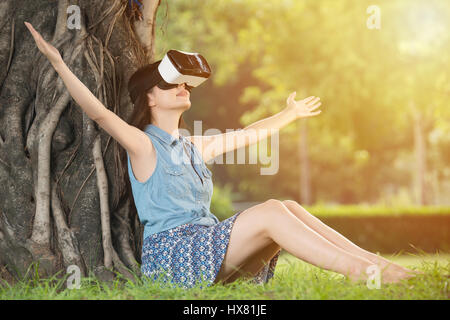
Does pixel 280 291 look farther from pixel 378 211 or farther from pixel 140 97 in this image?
pixel 378 211

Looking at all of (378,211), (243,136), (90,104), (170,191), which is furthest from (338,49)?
(90,104)

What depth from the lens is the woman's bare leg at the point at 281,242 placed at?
3.36 metres

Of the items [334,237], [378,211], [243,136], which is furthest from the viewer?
[378,211]

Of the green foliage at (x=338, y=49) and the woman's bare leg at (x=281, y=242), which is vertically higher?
the green foliage at (x=338, y=49)

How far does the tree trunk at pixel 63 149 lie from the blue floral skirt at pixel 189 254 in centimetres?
48

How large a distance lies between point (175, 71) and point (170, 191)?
77cm

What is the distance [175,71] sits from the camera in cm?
390

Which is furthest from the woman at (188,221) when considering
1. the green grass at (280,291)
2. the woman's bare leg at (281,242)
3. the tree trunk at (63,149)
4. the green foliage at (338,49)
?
the green foliage at (338,49)

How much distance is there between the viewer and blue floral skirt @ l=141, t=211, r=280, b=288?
3639 millimetres

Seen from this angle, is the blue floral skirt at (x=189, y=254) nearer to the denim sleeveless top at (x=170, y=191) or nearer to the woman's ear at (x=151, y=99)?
the denim sleeveless top at (x=170, y=191)

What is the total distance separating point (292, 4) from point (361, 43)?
2945mm

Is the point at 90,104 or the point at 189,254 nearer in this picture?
the point at 90,104

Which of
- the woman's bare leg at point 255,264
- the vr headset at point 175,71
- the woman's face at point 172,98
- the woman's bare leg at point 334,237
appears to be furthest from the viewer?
A: the woman's face at point 172,98

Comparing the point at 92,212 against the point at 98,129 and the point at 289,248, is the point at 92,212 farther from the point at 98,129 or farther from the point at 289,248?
the point at 289,248
